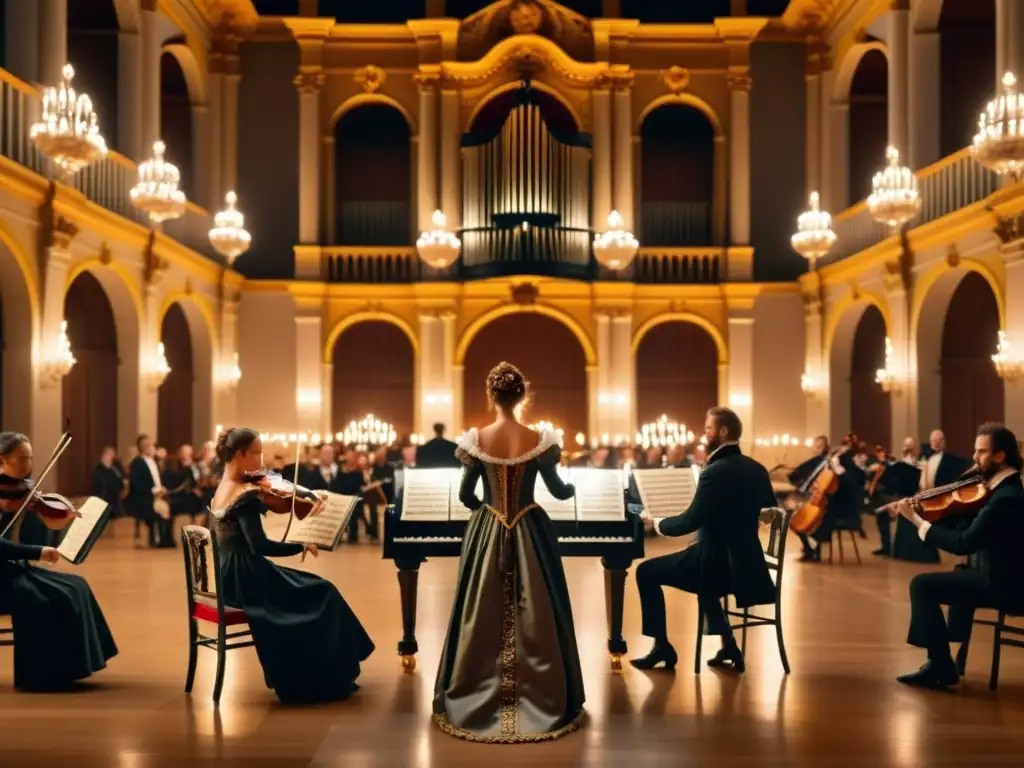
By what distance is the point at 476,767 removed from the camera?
4.41 m

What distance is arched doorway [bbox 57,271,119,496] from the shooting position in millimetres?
14969

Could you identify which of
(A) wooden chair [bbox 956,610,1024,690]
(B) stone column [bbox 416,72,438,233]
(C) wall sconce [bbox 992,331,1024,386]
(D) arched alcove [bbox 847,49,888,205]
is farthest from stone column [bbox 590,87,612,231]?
(A) wooden chair [bbox 956,610,1024,690]

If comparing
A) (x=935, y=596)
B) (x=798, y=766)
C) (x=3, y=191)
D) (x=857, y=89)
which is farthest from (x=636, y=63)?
(x=798, y=766)

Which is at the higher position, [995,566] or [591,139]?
[591,139]

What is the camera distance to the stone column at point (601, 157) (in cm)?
1850

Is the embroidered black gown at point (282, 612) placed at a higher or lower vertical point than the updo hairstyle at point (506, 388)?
lower

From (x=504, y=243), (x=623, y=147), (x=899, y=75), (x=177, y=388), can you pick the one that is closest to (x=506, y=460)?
(x=899, y=75)

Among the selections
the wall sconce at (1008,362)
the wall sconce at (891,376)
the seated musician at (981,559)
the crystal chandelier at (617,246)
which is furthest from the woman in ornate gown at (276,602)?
the wall sconce at (891,376)

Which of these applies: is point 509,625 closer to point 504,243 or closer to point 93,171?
point 93,171

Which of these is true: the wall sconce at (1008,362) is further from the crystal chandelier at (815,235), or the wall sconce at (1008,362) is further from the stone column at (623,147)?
the stone column at (623,147)

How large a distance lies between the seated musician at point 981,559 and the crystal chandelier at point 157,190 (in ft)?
27.3

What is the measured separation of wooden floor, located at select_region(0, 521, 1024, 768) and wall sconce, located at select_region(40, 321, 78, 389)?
487 centimetres

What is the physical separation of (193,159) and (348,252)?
2863 millimetres

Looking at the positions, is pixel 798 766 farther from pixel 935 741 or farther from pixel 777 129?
pixel 777 129
